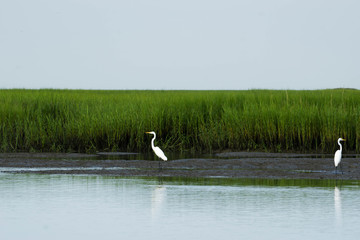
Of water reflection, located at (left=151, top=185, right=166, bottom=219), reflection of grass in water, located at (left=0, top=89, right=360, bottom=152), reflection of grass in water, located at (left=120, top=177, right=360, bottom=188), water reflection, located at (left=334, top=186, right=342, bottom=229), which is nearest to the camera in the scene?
water reflection, located at (left=334, top=186, right=342, bottom=229)

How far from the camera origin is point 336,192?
898 centimetres

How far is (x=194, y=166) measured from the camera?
1277 centimetres

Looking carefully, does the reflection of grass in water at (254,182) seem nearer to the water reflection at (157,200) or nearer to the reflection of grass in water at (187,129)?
the water reflection at (157,200)

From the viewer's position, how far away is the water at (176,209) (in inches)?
249

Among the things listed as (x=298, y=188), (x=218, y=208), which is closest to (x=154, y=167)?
(x=298, y=188)

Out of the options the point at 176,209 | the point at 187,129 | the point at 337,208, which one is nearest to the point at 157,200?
the point at 176,209

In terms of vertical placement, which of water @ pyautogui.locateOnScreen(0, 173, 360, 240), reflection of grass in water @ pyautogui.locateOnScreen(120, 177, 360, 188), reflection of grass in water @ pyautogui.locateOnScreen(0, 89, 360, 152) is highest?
reflection of grass in water @ pyautogui.locateOnScreen(0, 89, 360, 152)

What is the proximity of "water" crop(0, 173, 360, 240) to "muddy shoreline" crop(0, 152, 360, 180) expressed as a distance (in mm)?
908

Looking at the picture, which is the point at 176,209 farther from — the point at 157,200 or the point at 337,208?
the point at 337,208

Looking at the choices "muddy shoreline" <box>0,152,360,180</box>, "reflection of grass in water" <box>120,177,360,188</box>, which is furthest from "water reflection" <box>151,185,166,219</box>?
"muddy shoreline" <box>0,152,360,180</box>

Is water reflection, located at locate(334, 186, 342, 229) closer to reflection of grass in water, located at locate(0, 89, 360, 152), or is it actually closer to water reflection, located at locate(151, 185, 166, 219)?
water reflection, located at locate(151, 185, 166, 219)

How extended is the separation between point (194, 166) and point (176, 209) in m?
5.10

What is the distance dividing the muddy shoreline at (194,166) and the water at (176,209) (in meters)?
0.91

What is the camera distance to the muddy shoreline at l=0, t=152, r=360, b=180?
11445 mm
